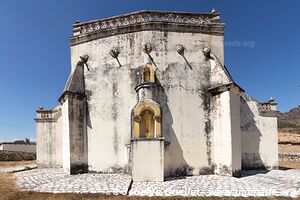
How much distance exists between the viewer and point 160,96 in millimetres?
10906

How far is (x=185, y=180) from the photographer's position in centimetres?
938

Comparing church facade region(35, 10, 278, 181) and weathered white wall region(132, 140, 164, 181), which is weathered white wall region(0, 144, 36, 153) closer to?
church facade region(35, 10, 278, 181)

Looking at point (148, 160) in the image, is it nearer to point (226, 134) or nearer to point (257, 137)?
point (226, 134)

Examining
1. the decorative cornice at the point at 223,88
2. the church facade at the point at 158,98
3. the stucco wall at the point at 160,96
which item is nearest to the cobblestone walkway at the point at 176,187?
the church facade at the point at 158,98

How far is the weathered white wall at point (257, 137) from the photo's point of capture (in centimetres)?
1251

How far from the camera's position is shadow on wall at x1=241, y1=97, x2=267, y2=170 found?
12492 mm

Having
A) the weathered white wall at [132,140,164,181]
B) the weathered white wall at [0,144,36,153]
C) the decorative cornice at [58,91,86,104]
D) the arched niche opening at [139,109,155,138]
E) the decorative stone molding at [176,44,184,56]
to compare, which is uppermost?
the decorative stone molding at [176,44,184,56]

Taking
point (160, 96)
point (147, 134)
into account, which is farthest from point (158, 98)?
point (147, 134)

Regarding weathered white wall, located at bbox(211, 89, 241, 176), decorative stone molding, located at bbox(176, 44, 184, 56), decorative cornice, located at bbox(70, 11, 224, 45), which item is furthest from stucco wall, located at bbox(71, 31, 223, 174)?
weathered white wall, located at bbox(211, 89, 241, 176)

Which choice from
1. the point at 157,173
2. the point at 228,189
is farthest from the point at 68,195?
the point at 228,189

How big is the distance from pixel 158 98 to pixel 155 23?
3924 mm

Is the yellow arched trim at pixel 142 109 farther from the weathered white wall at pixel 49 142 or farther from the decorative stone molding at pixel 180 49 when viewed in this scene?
the weathered white wall at pixel 49 142

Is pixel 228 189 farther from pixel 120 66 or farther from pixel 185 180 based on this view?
pixel 120 66

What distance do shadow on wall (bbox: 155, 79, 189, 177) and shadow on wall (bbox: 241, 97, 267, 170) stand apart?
3.99 metres
